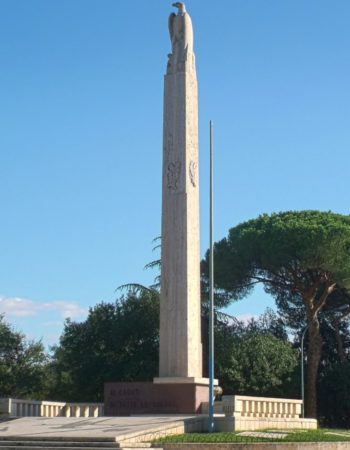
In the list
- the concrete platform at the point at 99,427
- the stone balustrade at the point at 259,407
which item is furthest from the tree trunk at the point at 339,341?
the concrete platform at the point at 99,427

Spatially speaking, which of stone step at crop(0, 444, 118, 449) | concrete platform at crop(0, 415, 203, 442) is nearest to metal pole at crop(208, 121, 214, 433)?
concrete platform at crop(0, 415, 203, 442)

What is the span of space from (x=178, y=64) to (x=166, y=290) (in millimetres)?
7625

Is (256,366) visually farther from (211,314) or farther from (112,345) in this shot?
(211,314)

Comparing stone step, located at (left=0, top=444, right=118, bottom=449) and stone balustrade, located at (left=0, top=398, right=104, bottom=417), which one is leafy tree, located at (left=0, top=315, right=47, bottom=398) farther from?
stone step, located at (left=0, top=444, right=118, bottom=449)

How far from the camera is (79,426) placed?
23.5 m

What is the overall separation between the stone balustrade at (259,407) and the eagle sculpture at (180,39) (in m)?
11.2

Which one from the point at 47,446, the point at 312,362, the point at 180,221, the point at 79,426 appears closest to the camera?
the point at 47,446

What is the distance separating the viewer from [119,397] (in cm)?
2698

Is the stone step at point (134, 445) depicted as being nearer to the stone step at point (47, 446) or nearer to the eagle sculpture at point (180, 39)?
the stone step at point (47, 446)

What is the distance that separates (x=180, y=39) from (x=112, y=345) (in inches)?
632

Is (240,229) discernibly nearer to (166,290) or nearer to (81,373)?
(81,373)

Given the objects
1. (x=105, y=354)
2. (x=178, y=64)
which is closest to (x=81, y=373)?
(x=105, y=354)

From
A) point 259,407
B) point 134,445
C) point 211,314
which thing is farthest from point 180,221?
point 134,445

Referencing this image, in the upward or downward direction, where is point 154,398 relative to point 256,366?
downward
